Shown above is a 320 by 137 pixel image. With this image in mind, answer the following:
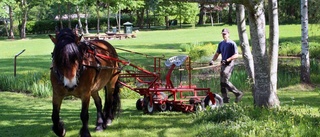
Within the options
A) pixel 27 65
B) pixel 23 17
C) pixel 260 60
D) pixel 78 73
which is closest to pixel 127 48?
pixel 27 65

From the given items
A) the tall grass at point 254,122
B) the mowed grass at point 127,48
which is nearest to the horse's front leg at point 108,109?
the tall grass at point 254,122

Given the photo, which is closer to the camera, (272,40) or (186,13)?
(272,40)

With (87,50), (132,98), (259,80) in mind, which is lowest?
(132,98)

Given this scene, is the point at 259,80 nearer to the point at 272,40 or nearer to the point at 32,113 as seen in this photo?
the point at 272,40

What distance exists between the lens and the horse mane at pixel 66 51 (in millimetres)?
5514

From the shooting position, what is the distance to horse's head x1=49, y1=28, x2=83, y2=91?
5.49 m

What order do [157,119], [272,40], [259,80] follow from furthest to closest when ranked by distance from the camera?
1. [272,40]
2. [157,119]
3. [259,80]

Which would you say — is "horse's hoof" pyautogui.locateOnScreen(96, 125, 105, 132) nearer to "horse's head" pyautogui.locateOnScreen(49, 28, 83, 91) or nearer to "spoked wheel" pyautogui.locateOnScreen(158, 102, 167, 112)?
"horse's head" pyautogui.locateOnScreen(49, 28, 83, 91)

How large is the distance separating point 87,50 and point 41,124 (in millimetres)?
2129

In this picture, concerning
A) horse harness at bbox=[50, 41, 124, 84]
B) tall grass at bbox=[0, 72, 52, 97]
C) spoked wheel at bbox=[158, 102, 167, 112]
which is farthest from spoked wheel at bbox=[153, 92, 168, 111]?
tall grass at bbox=[0, 72, 52, 97]

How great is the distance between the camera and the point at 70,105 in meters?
10.5

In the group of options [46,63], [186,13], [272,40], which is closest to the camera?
[272,40]

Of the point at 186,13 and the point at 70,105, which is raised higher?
the point at 186,13

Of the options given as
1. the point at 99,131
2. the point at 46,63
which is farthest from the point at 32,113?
the point at 46,63
